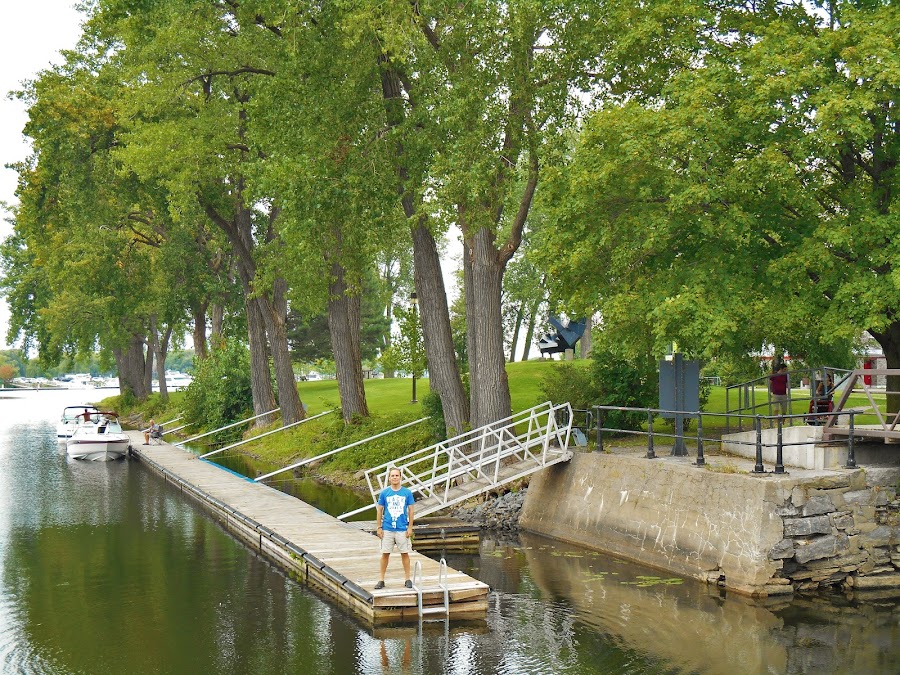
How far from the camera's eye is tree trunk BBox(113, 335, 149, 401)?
67.6 meters

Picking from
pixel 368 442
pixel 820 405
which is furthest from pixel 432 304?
pixel 820 405

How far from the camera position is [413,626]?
1385cm

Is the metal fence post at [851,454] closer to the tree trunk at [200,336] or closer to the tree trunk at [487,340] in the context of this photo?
the tree trunk at [487,340]

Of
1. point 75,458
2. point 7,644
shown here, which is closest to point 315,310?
point 75,458

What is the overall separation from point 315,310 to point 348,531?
780 inches

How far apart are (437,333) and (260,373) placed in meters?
17.1

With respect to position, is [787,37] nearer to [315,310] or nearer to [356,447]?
[356,447]

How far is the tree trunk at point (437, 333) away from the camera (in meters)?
26.3

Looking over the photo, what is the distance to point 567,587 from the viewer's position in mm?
16328

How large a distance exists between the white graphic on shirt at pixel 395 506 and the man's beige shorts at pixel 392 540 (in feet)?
0.33

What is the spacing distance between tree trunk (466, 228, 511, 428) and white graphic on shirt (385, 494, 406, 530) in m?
9.52

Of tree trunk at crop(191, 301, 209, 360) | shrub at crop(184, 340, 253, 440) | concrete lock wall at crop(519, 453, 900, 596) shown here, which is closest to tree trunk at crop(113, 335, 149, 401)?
tree trunk at crop(191, 301, 209, 360)

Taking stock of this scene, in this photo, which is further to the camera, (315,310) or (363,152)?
(315,310)

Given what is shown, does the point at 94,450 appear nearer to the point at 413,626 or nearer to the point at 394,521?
the point at 394,521
